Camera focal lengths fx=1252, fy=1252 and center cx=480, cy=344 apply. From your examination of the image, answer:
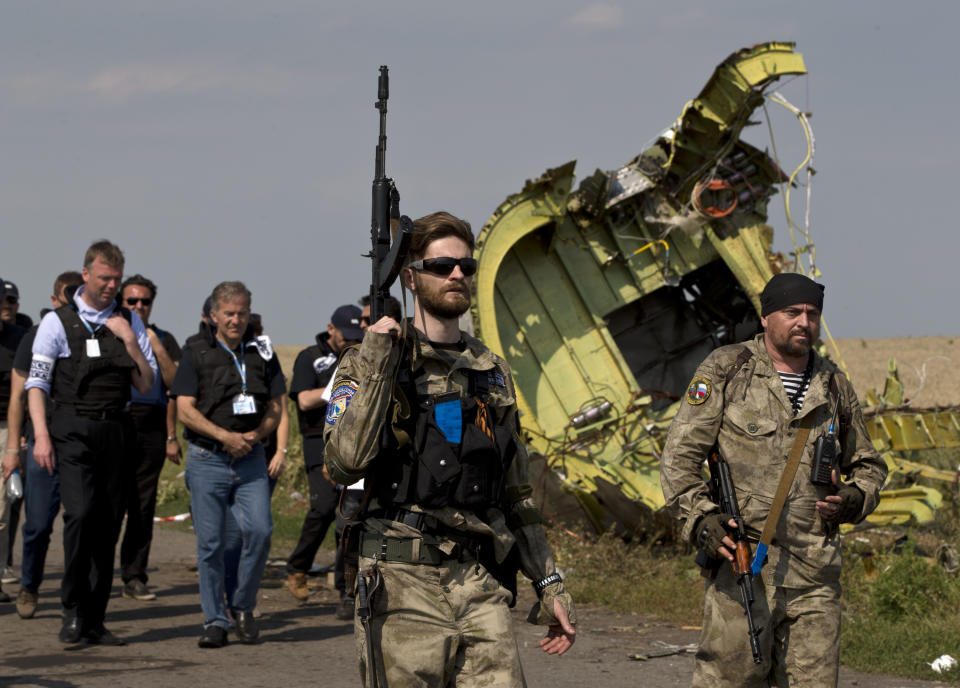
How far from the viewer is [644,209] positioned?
11.5 meters

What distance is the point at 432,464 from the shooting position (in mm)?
3893

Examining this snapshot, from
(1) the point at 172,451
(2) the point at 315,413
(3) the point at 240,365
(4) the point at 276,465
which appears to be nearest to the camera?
(3) the point at 240,365

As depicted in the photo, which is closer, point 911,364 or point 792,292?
point 792,292

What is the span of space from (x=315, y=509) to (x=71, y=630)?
6.70 ft

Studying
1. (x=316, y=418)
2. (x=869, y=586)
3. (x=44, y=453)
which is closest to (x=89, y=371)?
(x=44, y=453)

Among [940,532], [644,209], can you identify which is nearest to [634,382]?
[644,209]

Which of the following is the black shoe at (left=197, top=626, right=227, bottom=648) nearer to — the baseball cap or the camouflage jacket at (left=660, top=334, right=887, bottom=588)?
the baseball cap

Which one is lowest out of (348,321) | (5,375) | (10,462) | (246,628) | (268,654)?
(268,654)

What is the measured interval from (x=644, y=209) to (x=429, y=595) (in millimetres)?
8094

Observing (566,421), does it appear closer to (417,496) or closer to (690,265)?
(690,265)

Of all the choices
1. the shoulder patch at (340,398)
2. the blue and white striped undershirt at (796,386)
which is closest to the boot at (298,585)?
the blue and white striped undershirt at (796,386)

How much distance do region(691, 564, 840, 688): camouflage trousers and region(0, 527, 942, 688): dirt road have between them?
1.99 m

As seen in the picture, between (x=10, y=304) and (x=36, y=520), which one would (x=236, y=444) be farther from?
(x=10, y=304)

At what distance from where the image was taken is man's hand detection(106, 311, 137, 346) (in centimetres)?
751
